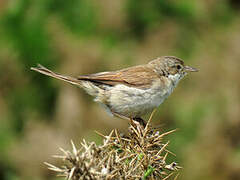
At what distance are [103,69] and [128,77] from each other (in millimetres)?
3062

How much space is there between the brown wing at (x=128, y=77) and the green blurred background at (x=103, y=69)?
83.4 inches

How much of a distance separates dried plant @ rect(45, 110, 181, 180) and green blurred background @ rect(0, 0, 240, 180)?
4.10m

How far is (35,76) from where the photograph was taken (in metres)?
6.64

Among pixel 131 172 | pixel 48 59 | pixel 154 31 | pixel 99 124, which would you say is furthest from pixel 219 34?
pixel 131 172

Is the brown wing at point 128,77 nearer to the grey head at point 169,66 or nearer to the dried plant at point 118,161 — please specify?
the grey head at point 169,66

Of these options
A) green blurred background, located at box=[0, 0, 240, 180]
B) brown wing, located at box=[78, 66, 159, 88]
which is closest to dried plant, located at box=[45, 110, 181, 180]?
brown wing, located at box=[78, 66, 159, 88]

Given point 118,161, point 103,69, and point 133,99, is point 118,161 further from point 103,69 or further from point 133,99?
point 103,69

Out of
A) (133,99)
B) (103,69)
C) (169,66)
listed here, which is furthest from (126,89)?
(103,69)

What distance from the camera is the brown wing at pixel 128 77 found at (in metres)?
4.32

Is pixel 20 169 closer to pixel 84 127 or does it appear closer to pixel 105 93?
pixel 84 127

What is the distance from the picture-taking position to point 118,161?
1.94 m

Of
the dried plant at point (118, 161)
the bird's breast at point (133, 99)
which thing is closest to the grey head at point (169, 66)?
the bird's breast at point (133, 99)

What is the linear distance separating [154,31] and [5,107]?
12.3 feet

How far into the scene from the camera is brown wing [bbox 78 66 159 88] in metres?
4.32
